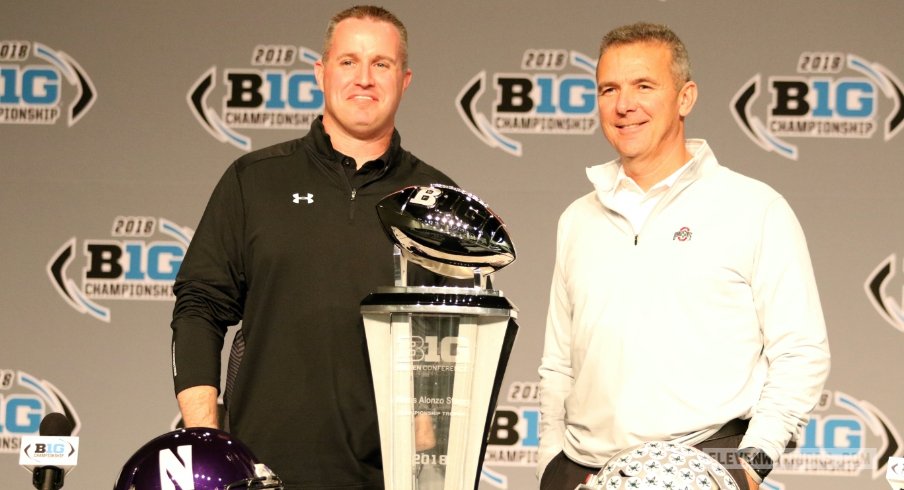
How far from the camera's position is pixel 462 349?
179cm

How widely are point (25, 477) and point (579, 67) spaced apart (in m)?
2.72

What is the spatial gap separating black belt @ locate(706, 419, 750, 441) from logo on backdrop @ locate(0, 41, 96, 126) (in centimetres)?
313

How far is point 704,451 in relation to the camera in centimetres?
202

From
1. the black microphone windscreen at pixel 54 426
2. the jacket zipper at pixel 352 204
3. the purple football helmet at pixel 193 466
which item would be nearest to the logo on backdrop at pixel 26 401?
the black microphone windscreen at pixel 54 426

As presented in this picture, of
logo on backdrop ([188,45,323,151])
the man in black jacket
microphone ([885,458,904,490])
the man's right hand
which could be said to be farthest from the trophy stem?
logo on backdrop ([188,45,323,151])

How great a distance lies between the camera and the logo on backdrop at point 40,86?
4.32m

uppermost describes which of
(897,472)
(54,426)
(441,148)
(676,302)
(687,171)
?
(441,148)

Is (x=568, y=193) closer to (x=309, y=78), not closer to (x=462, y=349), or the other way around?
(x=309, y=78)

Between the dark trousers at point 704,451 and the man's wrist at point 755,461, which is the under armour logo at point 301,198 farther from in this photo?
the man's wrist at point 755,461

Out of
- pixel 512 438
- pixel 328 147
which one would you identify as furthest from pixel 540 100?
pixel 328 147

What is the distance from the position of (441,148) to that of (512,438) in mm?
1161

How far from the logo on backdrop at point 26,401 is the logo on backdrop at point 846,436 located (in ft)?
9.21

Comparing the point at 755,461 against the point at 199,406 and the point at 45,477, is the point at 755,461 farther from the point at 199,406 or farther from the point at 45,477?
the point at 45,477

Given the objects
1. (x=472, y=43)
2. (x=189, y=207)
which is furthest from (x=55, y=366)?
(x=472, y=43)
